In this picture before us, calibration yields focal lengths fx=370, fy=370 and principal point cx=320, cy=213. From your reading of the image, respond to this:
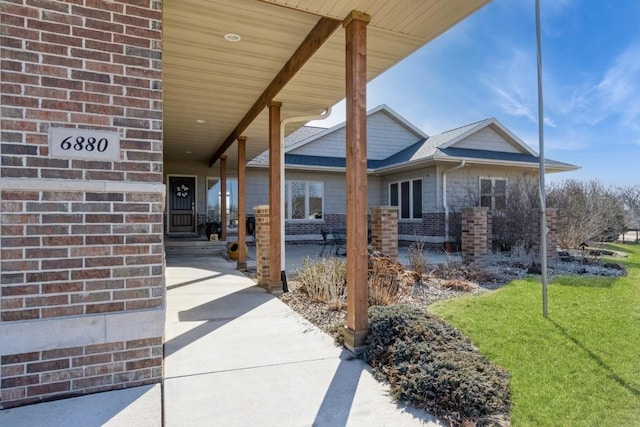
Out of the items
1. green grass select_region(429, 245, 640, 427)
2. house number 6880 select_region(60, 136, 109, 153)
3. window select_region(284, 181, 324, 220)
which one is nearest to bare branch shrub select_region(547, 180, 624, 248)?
green grass select_region(429, 245, 640, 427)

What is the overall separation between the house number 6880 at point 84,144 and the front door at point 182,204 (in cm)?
1156

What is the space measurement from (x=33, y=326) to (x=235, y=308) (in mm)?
2732

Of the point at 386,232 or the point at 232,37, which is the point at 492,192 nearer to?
the point at 386,232

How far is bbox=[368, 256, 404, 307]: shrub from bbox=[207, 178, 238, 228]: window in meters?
9.12

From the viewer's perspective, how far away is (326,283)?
209 inches

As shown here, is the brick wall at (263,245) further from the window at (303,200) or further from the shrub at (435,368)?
the window at (303,200)

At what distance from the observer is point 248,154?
10.5 metres

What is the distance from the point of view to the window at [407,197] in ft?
44.1

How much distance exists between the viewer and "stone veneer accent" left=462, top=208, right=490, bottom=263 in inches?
335

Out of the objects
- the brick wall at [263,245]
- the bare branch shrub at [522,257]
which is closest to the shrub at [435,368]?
the brick wall at [263,245]

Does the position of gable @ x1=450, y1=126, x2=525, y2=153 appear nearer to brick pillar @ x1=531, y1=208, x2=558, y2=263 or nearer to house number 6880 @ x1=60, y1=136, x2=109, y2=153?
brick pillar @ x1=531, y1=208, x2=558, y2=263

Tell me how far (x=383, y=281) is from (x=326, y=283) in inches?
31.8

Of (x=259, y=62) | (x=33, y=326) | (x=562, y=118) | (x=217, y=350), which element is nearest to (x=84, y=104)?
(x=33, y=326)

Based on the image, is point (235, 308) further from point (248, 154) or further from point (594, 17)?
point (594, 17)
